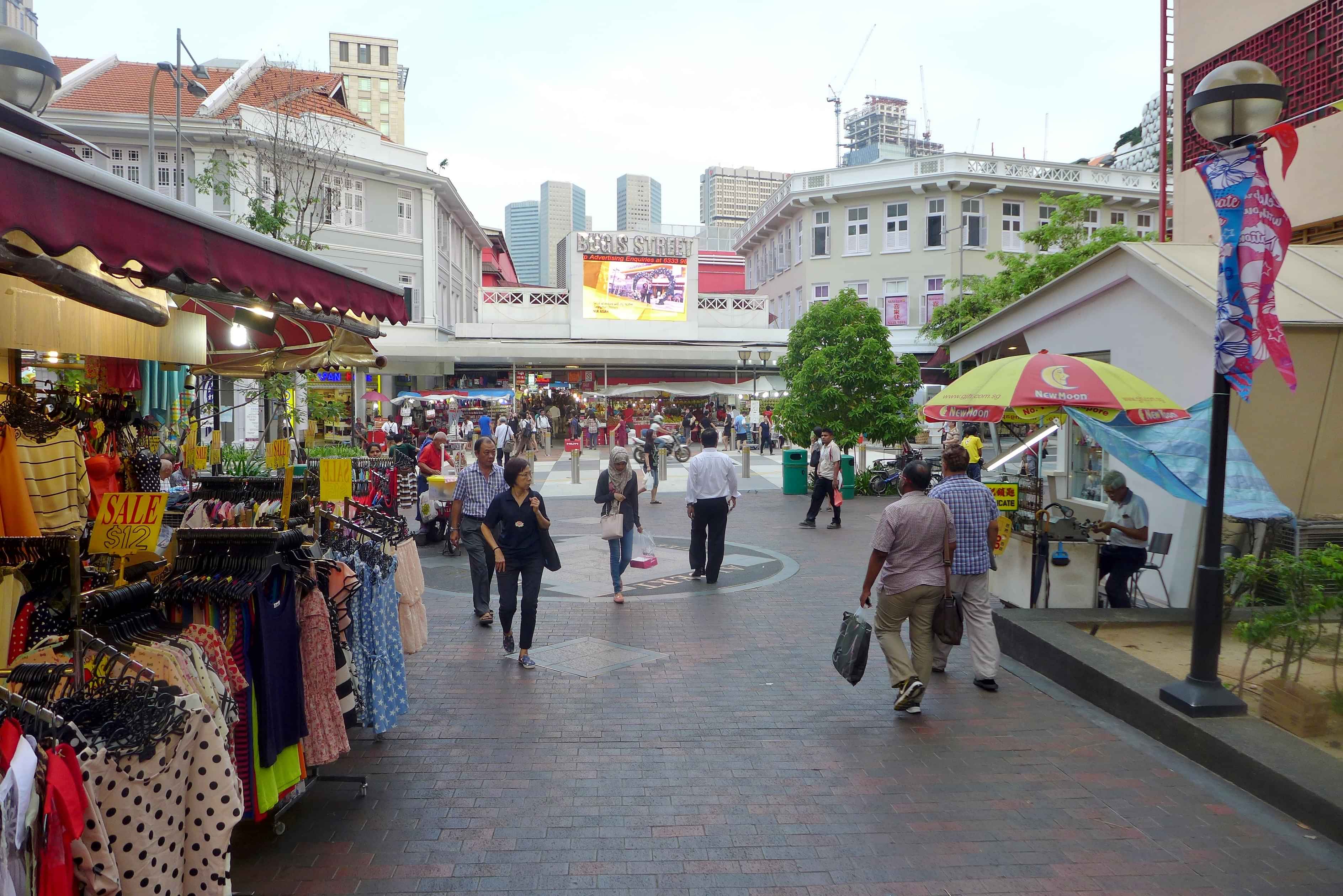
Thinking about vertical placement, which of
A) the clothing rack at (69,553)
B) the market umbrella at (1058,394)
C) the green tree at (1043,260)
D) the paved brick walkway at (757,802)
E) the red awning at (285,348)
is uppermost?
the green tree at (1043,260)

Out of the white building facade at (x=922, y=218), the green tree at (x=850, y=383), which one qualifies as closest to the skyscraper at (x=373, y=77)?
the white building facade at (x=922, y=218)

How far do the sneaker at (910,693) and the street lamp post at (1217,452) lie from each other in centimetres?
149

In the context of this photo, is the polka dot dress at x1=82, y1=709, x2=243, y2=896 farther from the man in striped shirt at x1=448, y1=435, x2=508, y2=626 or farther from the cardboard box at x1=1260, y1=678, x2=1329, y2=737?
the cardboard box at x1=1260, y1=678, x2=1329, y2=737

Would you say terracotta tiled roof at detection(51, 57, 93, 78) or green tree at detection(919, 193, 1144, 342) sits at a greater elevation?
terracotta tiled roof at detection(51, 57, 93, 78)

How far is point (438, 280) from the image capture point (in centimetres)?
3788

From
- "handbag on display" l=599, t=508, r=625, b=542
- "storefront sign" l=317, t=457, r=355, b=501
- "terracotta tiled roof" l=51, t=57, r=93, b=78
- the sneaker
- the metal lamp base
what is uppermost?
"terracotta tiled roof" l=51, t=57, r=93, b=78

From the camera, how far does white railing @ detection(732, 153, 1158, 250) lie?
3803 centimetres

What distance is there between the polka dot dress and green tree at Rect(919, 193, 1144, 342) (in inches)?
700

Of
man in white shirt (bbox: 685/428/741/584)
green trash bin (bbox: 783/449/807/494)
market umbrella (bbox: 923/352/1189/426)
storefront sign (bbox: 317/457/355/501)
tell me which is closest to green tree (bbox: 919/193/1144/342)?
green trash bin (bbox: 783/449/807/494)

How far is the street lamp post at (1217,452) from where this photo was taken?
5426mm

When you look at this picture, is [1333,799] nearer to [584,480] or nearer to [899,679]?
[899,679]

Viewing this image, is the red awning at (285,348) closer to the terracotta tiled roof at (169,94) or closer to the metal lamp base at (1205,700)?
the metal lamp base at (1205,700)

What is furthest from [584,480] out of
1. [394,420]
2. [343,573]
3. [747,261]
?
[747,261]

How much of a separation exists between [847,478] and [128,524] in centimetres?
1654
